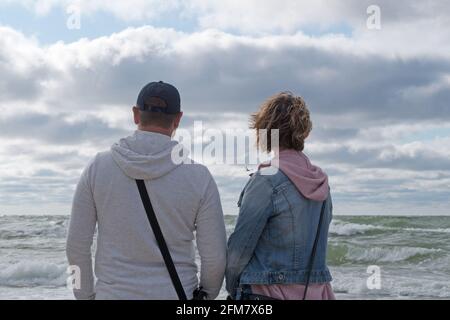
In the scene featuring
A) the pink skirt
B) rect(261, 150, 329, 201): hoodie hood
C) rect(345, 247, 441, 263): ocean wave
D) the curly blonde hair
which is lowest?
rect(345, 247, 441, 263): ocean wave

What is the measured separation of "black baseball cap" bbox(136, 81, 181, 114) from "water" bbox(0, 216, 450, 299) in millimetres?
7582

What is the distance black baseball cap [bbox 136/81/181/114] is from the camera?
2850mm

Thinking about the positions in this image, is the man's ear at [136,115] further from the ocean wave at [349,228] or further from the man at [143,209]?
the ocean wave at [349,228]

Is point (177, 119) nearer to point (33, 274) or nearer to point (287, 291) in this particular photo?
point (287, 291)

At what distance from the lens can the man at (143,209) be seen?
278 centimetres

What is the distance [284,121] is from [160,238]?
0.81m

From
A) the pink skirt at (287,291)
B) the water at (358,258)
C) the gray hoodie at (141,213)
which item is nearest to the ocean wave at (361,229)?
the water at (358,258)

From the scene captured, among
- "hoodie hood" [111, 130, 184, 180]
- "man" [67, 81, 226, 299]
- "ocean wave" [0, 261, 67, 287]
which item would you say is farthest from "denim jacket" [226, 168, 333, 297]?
"ocean wave" [0, 261, 67, 287]

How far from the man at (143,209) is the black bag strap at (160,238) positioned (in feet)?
0.07

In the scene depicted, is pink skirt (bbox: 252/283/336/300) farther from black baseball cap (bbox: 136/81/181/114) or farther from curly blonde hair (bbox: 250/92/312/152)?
black baseball cap (bbox: 136/81/181/114)

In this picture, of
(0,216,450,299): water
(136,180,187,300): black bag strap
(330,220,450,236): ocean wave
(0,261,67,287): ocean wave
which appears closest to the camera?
(136,180,187,300): black bag strap
